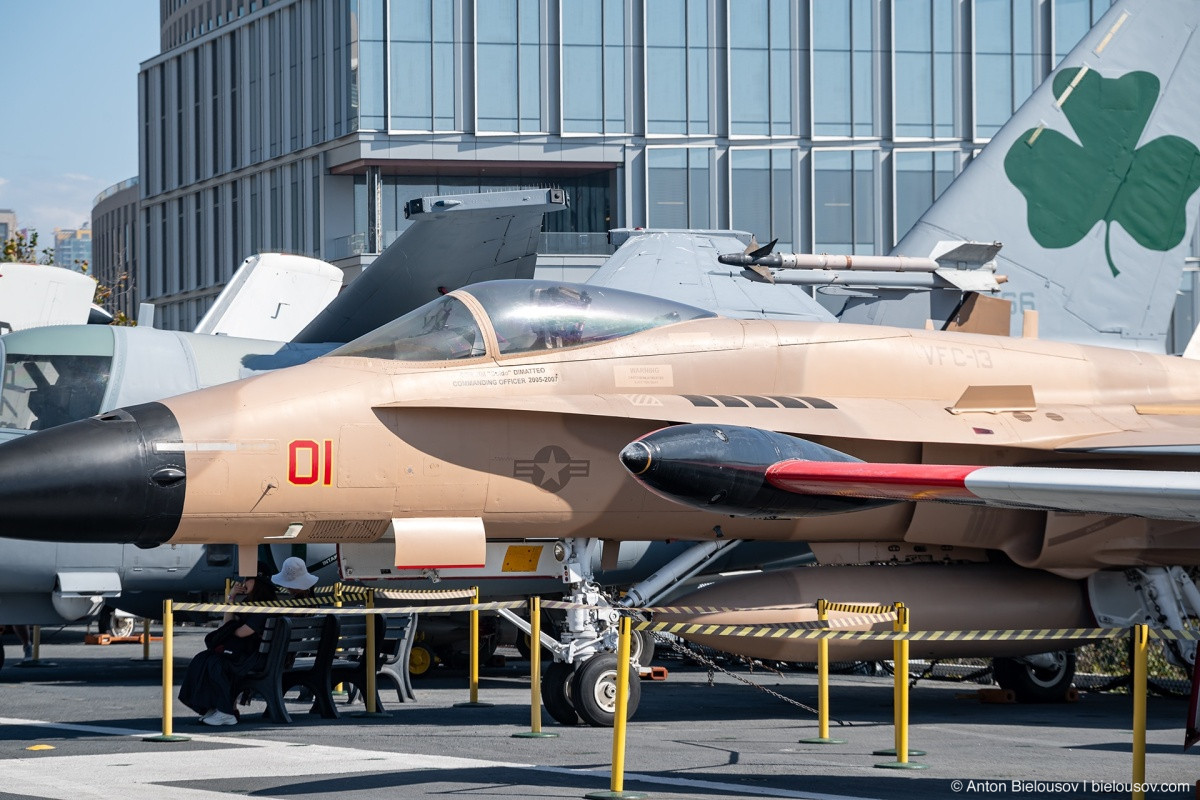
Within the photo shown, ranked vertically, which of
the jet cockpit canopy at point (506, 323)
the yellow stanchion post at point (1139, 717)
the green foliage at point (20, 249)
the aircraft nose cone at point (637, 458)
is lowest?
the yellow stanchion post at point (1139, 717)

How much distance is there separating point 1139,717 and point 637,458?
9.06ft

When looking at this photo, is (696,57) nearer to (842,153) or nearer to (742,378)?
(842,153)

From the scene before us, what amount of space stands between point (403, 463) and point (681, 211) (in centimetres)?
4134

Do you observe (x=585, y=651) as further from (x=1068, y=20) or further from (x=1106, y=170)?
(x=1068, y=20)

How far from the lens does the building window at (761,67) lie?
5034 centimetres

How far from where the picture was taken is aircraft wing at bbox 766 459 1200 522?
7.05m

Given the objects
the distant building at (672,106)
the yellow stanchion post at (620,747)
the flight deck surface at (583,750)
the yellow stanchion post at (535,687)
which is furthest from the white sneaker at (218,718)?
the distant building at (672,106)

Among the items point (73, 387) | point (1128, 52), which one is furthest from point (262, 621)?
point (1128, 52)

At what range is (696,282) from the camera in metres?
19.9

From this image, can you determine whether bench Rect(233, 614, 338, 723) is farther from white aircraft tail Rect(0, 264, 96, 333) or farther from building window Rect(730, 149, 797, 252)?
building window Rect(730, 149, 797, 252)

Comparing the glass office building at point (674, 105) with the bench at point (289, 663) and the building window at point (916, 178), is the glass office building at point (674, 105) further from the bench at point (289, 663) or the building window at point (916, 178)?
the bench at point (289, 663)

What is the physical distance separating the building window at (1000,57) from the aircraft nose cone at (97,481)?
45261 millimetres

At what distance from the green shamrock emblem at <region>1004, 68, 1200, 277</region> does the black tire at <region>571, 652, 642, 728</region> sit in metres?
7.49

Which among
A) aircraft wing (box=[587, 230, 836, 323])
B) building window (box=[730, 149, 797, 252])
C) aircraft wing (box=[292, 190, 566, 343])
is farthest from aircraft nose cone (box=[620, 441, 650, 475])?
building window (box=[730, 149, 797, 252])
